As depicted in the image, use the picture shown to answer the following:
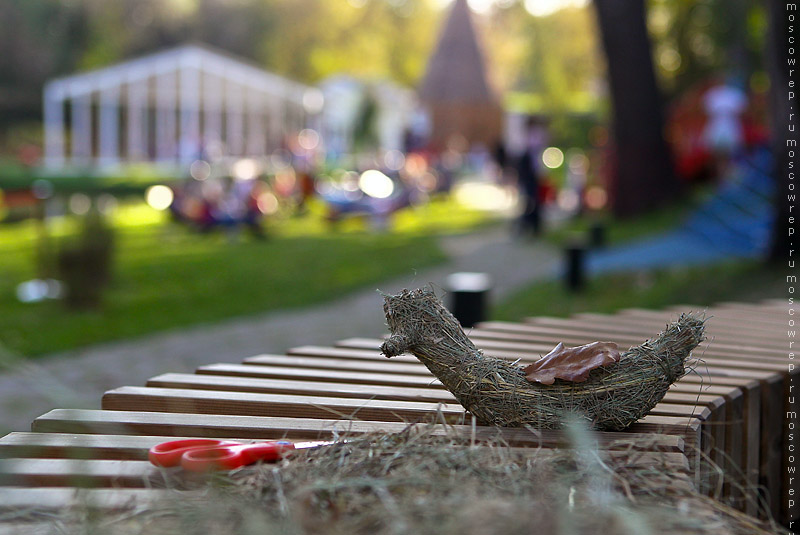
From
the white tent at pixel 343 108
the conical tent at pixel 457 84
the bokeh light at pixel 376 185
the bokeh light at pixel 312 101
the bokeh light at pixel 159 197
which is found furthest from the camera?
the conical tent at pixel 457 84

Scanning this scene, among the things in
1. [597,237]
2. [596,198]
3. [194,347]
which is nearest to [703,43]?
[596,198]

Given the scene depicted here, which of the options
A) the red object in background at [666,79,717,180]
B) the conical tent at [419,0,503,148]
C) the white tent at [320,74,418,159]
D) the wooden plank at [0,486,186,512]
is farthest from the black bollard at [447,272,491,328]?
the conical tent at [419,0,503,148]

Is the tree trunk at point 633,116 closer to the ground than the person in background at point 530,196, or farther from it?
farther from it

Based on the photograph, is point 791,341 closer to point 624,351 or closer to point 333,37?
point 624,351

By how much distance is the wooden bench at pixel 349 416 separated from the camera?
230 centimetres

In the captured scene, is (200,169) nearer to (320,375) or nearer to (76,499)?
(320,375)

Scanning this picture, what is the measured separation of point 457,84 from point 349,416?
4273cm

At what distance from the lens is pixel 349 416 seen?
282 centimetres

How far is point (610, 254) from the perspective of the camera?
14102 mm

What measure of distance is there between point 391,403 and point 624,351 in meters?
0.71

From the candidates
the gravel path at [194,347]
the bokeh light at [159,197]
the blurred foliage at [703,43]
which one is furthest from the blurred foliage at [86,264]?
the blurred foliage at [703,43]

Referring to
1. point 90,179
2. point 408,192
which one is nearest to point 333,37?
point 90,179

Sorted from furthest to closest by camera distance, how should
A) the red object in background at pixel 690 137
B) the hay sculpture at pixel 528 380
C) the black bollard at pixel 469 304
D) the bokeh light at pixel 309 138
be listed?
the bokeh light at pixel 309 138 < the red object in background at pixel 690 137 < the black bollard at pixel 469 304 < the hay sculpture at pixel 528 380

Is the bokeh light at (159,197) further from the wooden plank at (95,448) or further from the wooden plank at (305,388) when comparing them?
the wooden plank at (95,448)
